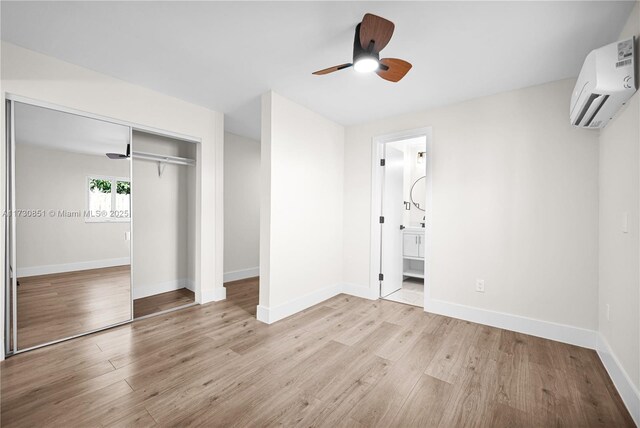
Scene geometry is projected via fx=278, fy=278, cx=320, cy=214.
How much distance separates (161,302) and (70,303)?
0.94 metres

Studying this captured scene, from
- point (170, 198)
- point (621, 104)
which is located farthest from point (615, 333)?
point (170, 198)

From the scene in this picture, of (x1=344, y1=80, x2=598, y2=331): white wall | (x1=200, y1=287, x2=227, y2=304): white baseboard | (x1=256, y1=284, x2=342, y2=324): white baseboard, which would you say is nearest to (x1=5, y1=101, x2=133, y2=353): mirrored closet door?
(x1=200, y1=287, x2=227, y2=304): white baseboard

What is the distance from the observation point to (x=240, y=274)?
4.93 meters

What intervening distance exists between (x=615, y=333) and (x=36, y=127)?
191 inches

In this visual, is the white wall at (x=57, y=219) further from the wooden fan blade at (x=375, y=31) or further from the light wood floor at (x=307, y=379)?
the wooden fan blade at (x=375, y=31)

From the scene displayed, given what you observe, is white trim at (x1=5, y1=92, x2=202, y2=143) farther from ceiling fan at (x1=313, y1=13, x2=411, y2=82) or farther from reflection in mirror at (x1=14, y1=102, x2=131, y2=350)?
ceiling fan at (x1=313, y1=13, x2=411, y2=82)

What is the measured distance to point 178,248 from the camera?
153 inches

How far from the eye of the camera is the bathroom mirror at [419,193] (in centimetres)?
514

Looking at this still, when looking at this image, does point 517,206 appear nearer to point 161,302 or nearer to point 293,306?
point 293,306

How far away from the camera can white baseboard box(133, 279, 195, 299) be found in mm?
3518

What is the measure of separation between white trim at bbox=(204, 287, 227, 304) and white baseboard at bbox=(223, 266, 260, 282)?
0.93m

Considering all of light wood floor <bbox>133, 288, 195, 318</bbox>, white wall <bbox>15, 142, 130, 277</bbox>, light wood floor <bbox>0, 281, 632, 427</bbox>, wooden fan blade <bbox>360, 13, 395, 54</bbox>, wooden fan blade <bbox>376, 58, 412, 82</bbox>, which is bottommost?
light wood floor <bbox>0, 281, 632, 427</bbox>

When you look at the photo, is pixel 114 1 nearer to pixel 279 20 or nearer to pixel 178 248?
pixel 279 20

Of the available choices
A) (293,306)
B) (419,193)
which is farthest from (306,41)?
(419,193)
